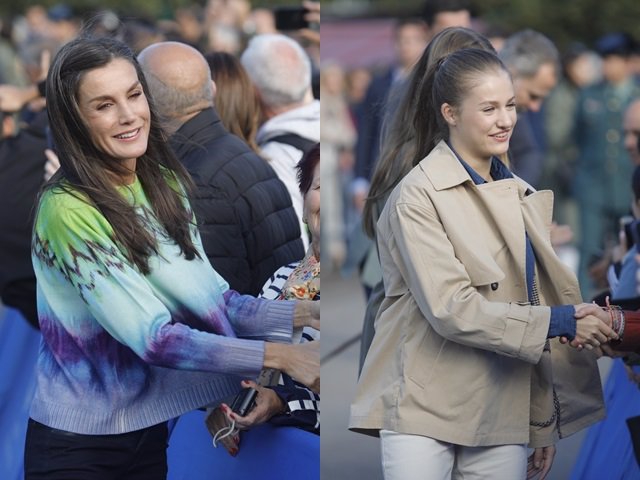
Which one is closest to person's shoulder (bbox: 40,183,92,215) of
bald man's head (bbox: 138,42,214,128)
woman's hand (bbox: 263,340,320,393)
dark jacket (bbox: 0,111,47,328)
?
woman's hand (bbox: 263,340,320,393)

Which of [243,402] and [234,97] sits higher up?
[234,97]

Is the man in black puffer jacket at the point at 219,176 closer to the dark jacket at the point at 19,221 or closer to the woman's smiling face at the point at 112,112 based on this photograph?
the woman's smiling face at the point at 112,112

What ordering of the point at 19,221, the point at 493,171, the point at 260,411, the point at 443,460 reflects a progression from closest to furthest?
1. the point at 443,460
2. the point at 493,171
3. the point at 260,411
4. the point at 19,221

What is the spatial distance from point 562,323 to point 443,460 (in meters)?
0.50

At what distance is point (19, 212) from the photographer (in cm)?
686

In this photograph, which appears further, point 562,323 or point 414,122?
point 414,122

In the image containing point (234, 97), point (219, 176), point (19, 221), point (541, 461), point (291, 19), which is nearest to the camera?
point (541, 461)

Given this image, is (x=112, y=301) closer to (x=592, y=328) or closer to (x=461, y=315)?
(x=461, y=315)

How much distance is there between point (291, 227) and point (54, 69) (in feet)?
6.34

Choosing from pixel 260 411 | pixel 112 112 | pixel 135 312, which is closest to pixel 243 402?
pixel 260 411

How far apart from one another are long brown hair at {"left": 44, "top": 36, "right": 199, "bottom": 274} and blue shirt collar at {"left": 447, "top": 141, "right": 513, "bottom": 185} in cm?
82

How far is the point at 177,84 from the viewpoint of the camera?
17.3ft

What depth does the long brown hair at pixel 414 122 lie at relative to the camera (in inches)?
165

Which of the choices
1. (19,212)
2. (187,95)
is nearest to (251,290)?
(187,95)
